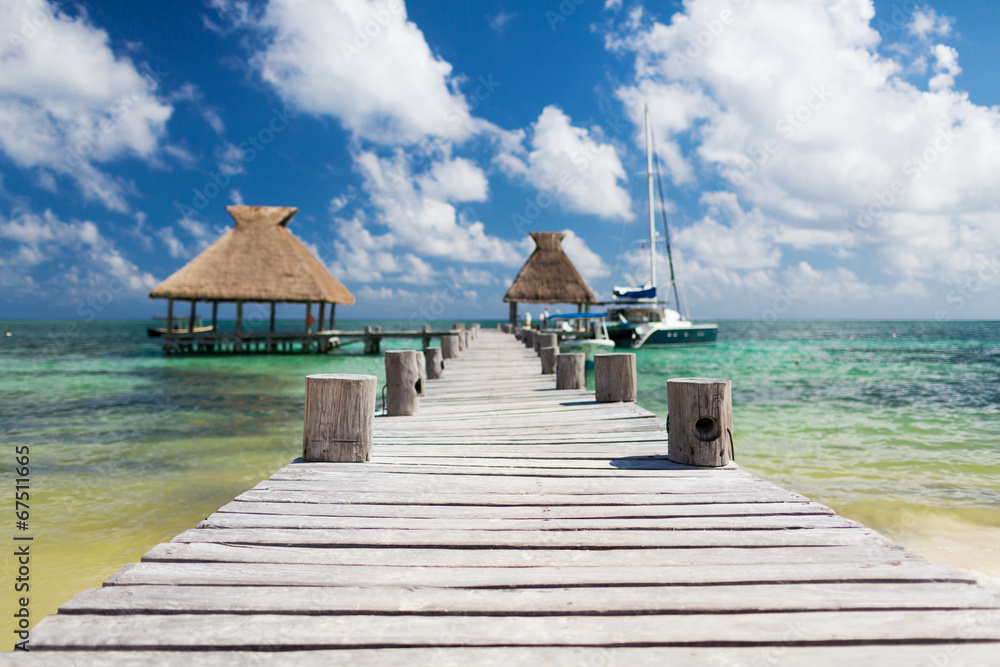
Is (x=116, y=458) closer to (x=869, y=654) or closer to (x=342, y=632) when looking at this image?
(x=342, y=632)

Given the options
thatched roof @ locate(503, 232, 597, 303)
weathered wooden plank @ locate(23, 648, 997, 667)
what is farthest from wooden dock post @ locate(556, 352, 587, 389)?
thatched roof @ locate(503, 232, 597, 303)

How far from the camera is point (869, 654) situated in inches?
71.2

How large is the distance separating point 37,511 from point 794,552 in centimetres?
801

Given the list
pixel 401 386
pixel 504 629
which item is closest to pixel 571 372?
pixel 401 386

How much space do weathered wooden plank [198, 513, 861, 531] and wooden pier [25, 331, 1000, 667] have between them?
0.05 ft

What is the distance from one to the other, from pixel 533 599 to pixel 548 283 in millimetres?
33959

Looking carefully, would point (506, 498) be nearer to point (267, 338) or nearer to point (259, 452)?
point (259, 452)

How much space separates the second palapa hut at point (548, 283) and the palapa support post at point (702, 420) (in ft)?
102

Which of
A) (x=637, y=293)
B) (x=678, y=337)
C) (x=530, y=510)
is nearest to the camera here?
(x=530, y=510)

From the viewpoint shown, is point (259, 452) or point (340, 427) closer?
point (340, 427)

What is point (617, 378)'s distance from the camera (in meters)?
6.93

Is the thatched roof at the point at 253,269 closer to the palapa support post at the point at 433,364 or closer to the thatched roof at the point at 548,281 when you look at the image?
the thatched roof at the point at 548,281

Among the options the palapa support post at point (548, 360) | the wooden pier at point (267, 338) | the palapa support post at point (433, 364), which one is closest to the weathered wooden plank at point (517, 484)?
the palapa support post at point (433, 364)

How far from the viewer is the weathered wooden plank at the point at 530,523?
284 cm
